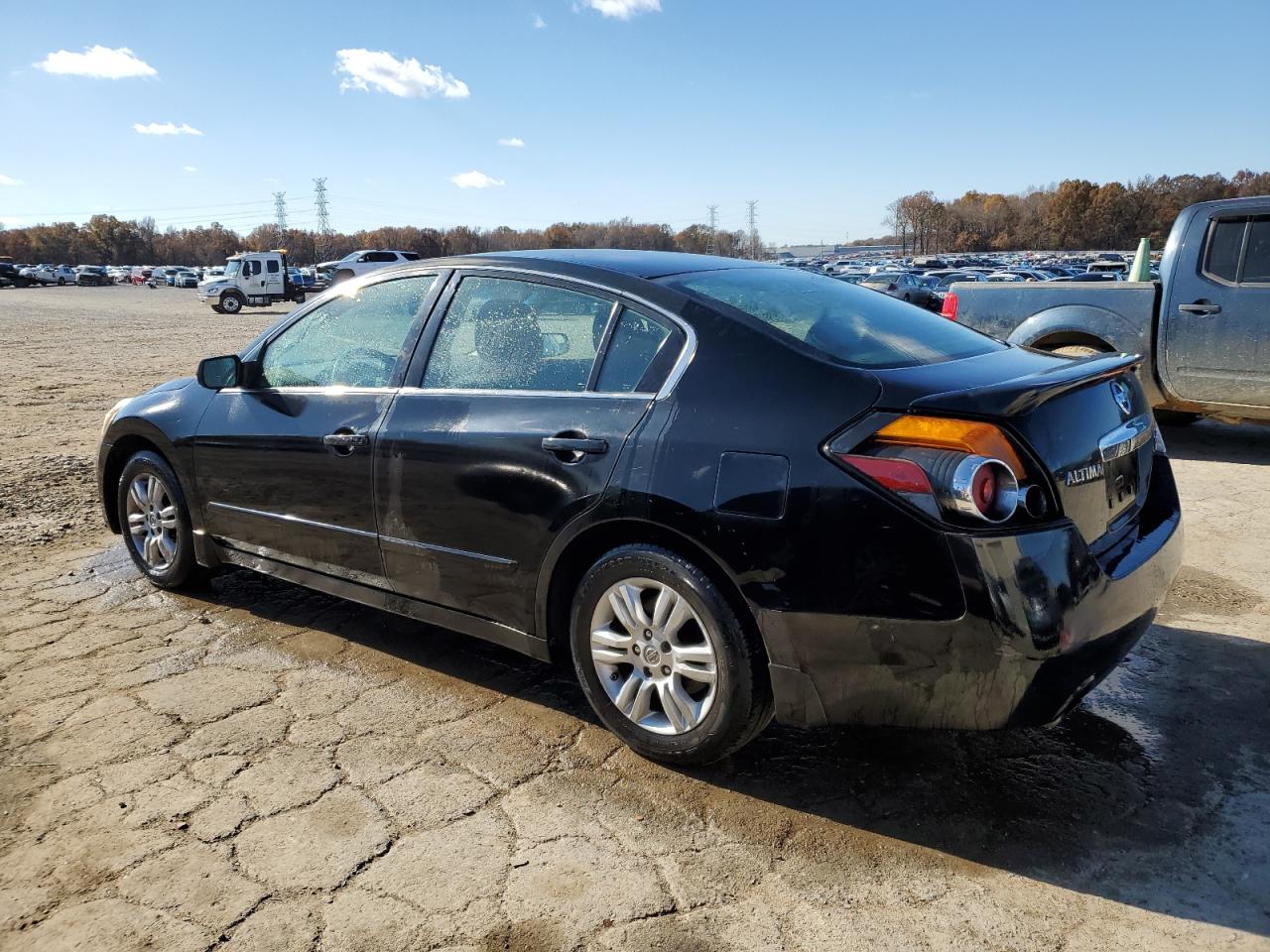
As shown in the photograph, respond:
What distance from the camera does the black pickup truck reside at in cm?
705

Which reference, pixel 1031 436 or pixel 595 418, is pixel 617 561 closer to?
pixel 595 418

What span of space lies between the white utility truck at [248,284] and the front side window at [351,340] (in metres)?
36.7

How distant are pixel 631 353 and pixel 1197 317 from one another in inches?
235

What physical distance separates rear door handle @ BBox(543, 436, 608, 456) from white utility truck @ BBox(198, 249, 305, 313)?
38.3 metres

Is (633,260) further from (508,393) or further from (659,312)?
(508,393)

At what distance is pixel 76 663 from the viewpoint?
3900 mm

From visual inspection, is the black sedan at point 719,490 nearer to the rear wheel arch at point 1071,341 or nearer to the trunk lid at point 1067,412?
the trunk lid at point 1067,412

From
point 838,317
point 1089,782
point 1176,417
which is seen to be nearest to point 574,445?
point 838,317

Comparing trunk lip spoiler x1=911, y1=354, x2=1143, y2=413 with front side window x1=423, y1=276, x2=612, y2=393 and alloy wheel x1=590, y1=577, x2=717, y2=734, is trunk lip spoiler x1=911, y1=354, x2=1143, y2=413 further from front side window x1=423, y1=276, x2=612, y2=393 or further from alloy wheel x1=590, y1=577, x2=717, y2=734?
front side window x1=423, y1=276, x2=612, y2=393

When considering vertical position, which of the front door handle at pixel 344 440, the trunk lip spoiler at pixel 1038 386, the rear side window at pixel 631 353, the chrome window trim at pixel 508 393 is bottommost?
the front door handle at pixel 344 440

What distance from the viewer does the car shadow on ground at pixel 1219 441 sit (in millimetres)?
7488

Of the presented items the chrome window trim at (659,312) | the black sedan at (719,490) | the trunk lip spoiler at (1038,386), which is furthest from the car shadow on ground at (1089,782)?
the chrome window trim at (659,312)

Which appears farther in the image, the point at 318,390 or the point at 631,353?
the point at 318,390

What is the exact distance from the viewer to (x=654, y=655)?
9.47ft
